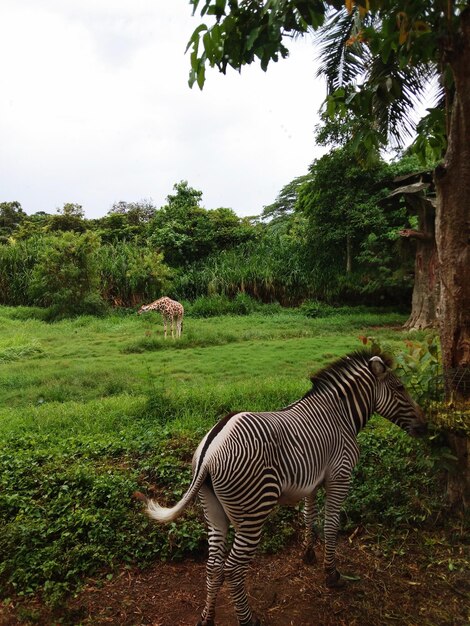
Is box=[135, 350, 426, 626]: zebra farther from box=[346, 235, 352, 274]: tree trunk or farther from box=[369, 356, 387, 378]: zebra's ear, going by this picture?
box=[346, 235, 352, 274]: tree trunk

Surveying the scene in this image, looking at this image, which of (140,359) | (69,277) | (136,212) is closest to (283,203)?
(136,212)

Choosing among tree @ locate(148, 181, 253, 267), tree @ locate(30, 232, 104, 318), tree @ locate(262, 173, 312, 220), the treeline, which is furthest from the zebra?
tree @ locate(262, 173, 312, 220)

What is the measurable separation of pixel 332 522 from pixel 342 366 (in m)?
0.98

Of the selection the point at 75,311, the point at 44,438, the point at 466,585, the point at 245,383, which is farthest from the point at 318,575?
the point at 75,311

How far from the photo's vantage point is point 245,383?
677 cm

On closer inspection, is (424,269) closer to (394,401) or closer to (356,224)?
(356,224)

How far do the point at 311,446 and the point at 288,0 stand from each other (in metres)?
2.46

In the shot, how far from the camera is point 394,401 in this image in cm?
305

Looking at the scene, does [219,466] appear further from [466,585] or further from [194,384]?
[194,384]

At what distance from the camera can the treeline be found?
14570 millimetres

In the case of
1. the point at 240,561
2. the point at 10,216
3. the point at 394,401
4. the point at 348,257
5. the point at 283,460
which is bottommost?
the point at 240,561

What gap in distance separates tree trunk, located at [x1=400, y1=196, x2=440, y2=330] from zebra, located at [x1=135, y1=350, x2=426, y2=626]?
9.41 m

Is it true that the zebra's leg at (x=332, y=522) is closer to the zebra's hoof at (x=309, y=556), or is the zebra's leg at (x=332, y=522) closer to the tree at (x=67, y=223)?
the zebra's hoof at (x=309, y=556)

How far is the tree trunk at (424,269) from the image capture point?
38.8 feet
